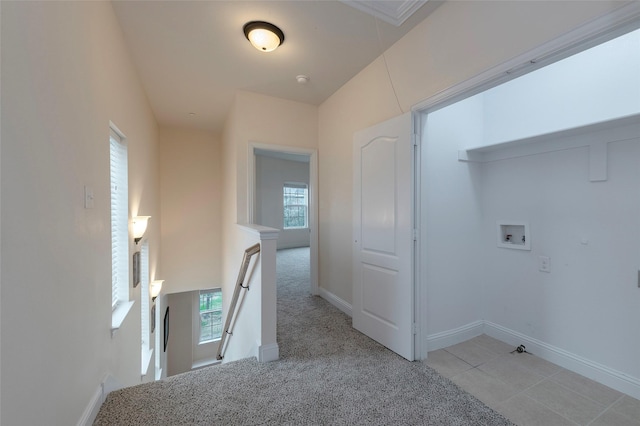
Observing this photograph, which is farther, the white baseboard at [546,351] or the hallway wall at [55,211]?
the white baseboard at [546,351]

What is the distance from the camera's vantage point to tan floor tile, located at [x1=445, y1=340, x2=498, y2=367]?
88.2 inches

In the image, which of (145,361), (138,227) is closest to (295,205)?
(145,361)

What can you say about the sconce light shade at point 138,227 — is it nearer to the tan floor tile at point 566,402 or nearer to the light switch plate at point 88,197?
the light switch plate at point 88,197

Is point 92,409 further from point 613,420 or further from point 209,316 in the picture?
point 209,316

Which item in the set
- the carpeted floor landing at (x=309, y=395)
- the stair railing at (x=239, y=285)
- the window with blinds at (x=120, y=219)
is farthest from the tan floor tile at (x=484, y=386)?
the window with blinds at (x=120, y=219)

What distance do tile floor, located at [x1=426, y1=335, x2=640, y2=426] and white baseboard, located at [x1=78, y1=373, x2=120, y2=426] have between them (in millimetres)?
2336

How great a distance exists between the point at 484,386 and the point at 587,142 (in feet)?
6.82

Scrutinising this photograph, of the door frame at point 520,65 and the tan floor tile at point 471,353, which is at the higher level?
the door frame at point 520,65

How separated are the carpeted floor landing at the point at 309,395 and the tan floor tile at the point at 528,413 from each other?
13 cm

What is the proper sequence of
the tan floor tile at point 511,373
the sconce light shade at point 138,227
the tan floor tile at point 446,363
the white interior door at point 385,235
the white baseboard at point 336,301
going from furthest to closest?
1. the white baseboard at point 336,301
2. the sconce light shade at point 138,227
3. the white interior door at point 385,235
4. the tan floor tile at point 446,363
5. the tan floor tile at point 511,373

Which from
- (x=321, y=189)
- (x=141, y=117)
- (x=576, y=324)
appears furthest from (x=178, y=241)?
(x=576, y=324)

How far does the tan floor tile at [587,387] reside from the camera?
179 centimetres

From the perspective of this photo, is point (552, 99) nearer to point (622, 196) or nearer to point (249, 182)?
point (622, 196)

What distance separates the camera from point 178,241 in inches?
204
